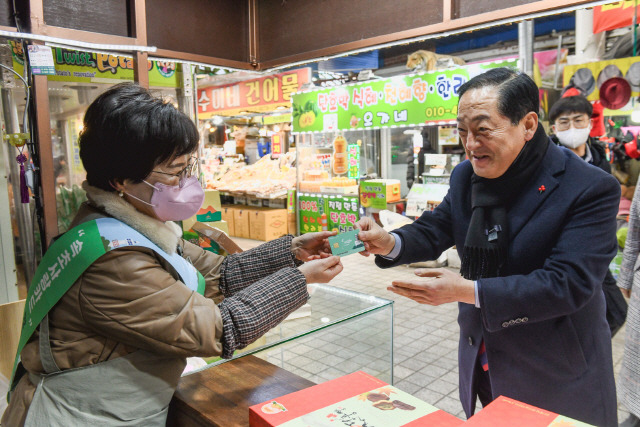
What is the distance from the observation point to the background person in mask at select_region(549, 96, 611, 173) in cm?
316

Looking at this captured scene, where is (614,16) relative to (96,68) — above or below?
above

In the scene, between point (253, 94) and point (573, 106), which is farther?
point (253, 94)

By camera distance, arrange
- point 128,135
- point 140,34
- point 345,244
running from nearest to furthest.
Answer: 1. point 128,135
2. point 345,244
3. point 140,34

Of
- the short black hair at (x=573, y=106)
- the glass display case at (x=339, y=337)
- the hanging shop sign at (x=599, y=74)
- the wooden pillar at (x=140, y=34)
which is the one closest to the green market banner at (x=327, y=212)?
the hanging shop sign at (x=599, y=74)

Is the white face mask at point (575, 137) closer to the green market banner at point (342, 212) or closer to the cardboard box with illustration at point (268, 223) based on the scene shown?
the green market banner at point (342, 212)

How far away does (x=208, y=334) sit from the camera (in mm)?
1208

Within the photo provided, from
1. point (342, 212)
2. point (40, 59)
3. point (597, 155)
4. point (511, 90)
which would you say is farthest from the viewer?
point (342, 212)

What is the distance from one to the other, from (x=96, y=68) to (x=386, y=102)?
4.41 meters

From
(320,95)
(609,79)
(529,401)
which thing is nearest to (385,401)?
(529,401)

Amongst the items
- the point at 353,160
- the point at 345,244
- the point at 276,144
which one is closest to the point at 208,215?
the point at 345,244

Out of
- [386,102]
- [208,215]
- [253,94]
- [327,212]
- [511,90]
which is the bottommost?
[327,212]

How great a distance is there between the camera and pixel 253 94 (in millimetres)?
9656

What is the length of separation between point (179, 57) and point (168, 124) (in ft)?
4.47

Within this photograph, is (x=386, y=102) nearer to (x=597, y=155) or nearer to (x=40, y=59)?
(x=597, y=155)
